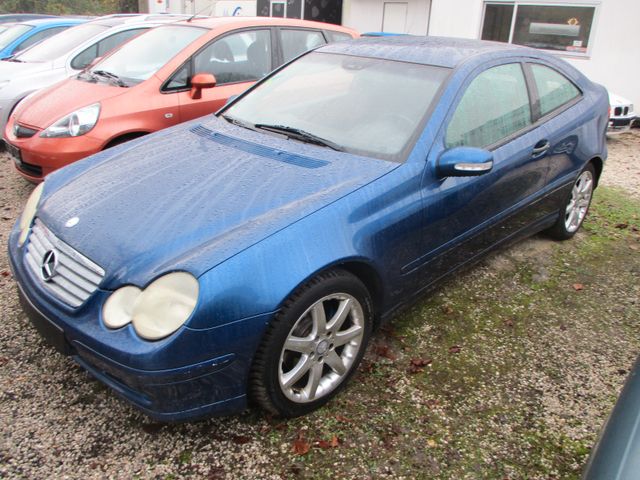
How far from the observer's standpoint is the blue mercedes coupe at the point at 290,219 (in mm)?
2057

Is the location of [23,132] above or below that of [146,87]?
below

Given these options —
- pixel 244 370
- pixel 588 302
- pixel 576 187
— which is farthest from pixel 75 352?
pixel 576 187

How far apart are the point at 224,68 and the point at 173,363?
12.8 feet

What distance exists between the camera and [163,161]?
2.88 m

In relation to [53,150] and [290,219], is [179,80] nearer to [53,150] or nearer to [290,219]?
[53,150]

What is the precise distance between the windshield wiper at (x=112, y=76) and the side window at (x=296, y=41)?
1679 mm

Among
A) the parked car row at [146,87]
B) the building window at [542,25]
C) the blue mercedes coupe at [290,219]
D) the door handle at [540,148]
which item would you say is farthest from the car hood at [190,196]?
the building window at [542,25]

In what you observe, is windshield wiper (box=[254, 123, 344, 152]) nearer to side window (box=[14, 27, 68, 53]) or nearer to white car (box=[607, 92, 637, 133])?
white car (box=[607, 92, 637, 133])

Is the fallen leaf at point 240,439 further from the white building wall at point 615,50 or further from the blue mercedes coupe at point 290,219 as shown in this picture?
the white building wall at point 615,50

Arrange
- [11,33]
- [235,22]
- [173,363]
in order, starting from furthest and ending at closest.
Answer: [11,33], [235,22], [173,363]

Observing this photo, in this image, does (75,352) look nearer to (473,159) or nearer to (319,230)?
(319,230)

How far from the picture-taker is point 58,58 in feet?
22.5

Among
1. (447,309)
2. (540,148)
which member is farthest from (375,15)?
(447,309)

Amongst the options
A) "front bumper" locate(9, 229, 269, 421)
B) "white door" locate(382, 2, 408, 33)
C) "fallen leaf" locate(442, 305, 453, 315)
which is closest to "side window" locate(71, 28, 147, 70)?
"front bumper" locate(9, 229, 269, 421)
